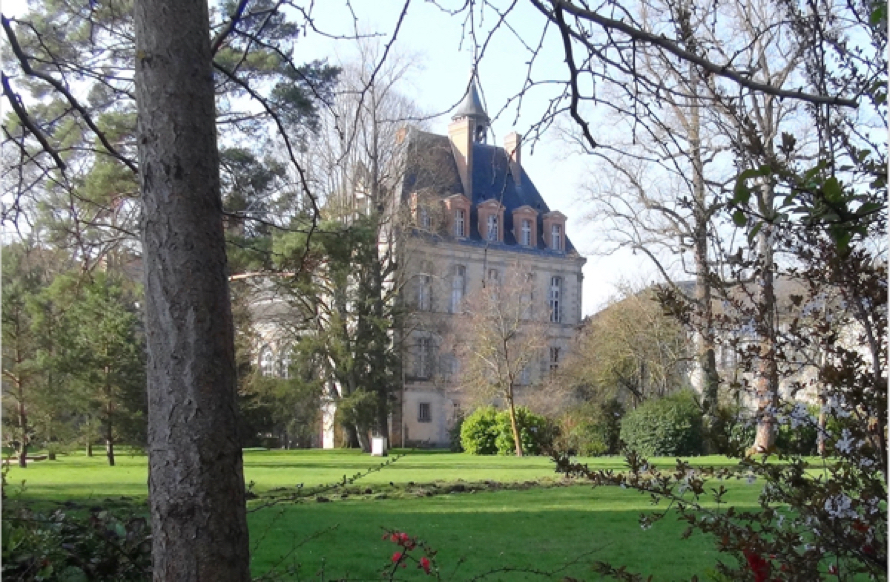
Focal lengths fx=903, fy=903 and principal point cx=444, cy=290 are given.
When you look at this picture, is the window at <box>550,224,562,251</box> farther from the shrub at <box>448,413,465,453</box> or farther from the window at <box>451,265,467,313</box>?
the shrub at <box>448,413,465,453</box>

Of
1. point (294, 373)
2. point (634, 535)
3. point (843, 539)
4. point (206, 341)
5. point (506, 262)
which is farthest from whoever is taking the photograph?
point (506, 262)

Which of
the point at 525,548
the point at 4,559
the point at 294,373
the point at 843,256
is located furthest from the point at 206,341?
the point at 294,373

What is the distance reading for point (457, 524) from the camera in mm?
7859

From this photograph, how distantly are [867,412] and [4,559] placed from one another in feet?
10.3

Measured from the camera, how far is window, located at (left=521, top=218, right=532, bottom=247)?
36.5 m

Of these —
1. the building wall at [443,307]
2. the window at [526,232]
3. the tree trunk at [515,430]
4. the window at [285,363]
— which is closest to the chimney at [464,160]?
the building wall at [443,307]

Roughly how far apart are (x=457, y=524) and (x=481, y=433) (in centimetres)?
1762

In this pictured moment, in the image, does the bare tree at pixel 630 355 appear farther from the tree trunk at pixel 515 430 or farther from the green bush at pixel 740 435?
the green bush at pixel 740 435

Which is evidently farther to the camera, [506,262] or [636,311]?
[506,262]

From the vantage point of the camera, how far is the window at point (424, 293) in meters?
30.5

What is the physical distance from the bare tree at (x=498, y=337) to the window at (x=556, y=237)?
805cm

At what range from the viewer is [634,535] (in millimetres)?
7047

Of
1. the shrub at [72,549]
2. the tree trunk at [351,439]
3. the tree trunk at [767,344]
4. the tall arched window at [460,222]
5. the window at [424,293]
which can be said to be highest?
the tall arched window at [460,222]

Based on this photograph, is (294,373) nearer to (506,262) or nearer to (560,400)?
(560,400)
